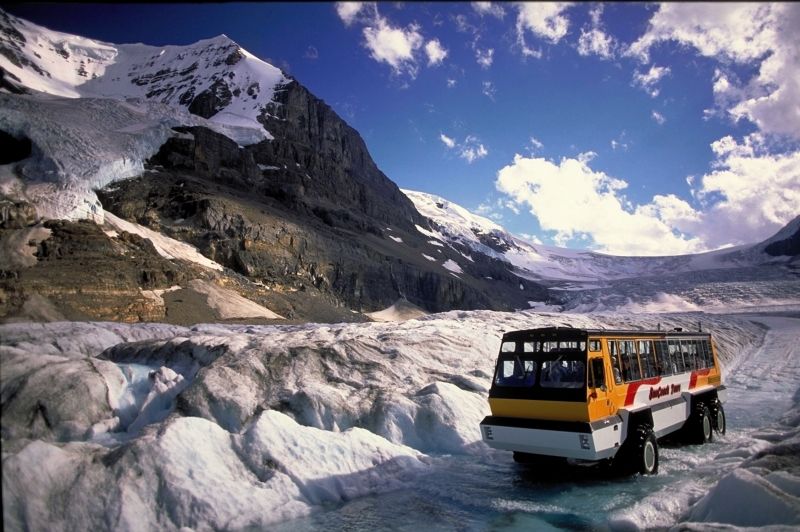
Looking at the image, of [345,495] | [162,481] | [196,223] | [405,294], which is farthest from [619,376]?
[405,294]

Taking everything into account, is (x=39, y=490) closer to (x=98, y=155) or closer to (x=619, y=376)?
(x=619, y=376)

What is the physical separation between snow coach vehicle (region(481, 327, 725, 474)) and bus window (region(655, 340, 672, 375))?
2.3 inches

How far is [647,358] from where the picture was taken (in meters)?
12.5

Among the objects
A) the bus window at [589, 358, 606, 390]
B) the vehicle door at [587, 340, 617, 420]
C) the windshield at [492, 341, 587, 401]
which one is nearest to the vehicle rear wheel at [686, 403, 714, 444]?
the vehicle door at [587, 340, 617, 420]

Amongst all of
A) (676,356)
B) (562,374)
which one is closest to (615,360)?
(562,374)

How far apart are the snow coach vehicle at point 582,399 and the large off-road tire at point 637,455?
0.07 ft

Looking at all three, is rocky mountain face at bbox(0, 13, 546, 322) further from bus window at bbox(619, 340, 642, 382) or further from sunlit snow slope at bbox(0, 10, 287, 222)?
bus window at bbox(619, 340, 642, 382)

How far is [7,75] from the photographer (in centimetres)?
9869

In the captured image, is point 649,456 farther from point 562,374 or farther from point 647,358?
point 562,374

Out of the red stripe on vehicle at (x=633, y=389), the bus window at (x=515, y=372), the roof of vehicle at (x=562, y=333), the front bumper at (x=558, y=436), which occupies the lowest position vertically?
the front bumper at (x=558, y=436)

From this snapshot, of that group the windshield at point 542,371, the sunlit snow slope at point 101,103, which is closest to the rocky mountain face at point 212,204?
the sunlit snow slope at point 101,103

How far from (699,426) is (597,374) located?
556cm

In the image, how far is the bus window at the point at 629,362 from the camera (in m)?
11.5

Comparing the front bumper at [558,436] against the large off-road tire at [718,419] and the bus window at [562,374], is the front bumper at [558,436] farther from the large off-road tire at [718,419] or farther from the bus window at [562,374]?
the large off-road tire at [718,419]
